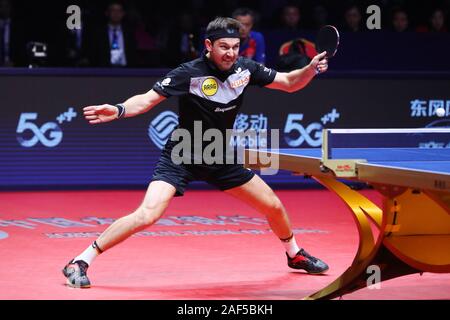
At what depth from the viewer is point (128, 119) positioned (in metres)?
12.2

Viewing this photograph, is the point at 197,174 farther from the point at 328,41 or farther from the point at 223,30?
the point at 328,41

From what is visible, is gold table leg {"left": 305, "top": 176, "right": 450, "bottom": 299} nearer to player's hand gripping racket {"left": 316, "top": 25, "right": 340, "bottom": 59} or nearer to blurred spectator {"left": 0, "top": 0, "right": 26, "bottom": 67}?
player's hand gripping racket {"left": 316, "top": 25, "right": 340, "bottom": 59}

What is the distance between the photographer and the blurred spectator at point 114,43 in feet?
41.6

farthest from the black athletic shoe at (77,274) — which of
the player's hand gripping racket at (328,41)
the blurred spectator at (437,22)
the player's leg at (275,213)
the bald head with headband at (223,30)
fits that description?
the blurred spectator at (437,22)

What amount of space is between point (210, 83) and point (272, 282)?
4.81 ft

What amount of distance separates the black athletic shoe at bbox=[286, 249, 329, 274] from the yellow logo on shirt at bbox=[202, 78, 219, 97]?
1386mm

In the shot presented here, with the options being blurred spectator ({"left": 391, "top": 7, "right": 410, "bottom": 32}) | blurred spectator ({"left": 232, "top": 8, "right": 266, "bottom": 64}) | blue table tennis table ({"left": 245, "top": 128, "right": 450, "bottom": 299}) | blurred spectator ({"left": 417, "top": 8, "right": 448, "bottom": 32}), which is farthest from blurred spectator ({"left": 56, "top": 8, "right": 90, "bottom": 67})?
blue table tennis table ({"left": 245, "top": 128, "right": 450, "bottom": 299})

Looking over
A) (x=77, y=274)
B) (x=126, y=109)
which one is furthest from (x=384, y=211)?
(x=77, y=274)

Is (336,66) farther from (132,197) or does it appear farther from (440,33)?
(132,197)

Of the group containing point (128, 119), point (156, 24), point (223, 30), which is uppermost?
point (156, 24)

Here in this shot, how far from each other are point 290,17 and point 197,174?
6.77 metres

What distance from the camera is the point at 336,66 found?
1350cm

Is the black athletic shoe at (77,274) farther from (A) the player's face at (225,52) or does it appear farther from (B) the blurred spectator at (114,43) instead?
(B) the blurred spectator at (114,43)

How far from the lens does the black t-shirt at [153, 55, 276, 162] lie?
6891mm
